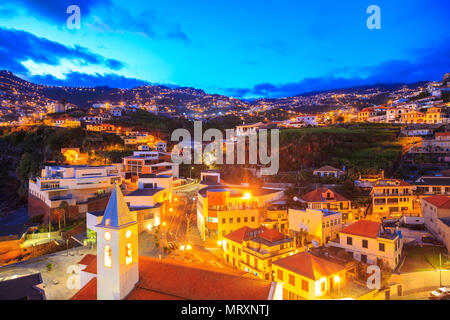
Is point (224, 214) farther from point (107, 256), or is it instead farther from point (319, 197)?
point (107, 256)

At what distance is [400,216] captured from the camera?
2328cm

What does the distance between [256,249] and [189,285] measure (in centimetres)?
753

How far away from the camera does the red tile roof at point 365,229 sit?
1690 cm

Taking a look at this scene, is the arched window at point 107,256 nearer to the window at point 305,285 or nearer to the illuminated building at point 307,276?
the illuminated building at point 307,276


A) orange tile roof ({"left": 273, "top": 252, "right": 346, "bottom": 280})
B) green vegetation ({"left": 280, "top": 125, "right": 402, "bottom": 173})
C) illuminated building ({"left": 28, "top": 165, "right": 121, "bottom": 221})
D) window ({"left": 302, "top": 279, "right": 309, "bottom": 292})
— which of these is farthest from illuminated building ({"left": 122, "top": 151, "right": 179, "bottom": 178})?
window ({"left": 302, "top": 279, "right": 309, "bottom": 292})

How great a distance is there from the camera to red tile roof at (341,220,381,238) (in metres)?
16.9

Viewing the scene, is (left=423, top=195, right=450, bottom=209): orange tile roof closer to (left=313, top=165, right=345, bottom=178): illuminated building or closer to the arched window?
(left=313, top=165, right=345, bottom=178): illuminated building

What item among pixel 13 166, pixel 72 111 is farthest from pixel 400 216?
pixel 72 111

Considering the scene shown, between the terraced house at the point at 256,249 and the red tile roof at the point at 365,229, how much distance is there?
13.5 feet

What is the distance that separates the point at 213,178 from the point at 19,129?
141 ft

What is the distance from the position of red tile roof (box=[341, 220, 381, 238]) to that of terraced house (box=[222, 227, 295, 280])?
4117 millimetres

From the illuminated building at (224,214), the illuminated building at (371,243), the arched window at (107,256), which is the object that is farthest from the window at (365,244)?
the arched window at (107,256)

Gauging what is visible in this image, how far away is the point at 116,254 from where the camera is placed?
9281mm
